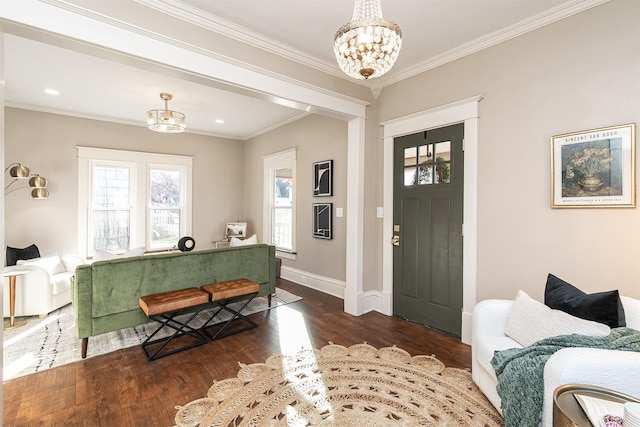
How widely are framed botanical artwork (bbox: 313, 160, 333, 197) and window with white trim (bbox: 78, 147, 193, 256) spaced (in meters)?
2.81

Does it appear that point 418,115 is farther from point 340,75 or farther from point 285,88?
point 285,88

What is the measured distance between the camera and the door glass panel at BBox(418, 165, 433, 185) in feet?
10.5

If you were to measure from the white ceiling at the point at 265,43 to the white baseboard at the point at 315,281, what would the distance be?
2.71 meters

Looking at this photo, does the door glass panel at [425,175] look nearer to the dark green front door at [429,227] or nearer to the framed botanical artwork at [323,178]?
the dark green front door at [429,227]

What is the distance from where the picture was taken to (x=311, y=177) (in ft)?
15.8

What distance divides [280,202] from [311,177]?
1.20 m

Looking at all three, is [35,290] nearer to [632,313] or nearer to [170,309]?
[170,309]

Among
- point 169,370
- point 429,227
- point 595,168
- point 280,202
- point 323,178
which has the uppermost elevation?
point 323,178

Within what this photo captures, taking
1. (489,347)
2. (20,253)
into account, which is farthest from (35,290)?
(489,347)

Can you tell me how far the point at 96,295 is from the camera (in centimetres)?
259

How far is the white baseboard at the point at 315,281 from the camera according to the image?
14.3 feet

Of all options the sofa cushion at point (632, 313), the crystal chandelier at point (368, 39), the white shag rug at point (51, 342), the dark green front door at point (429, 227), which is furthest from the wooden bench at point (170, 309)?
the sofa cushion at point (632, 313)

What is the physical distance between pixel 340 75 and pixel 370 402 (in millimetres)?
3129

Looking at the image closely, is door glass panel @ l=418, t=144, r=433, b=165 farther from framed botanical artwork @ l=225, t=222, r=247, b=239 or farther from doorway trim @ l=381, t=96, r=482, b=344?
framed botanical artwork @ l=225, t=222, r=247, b=239
